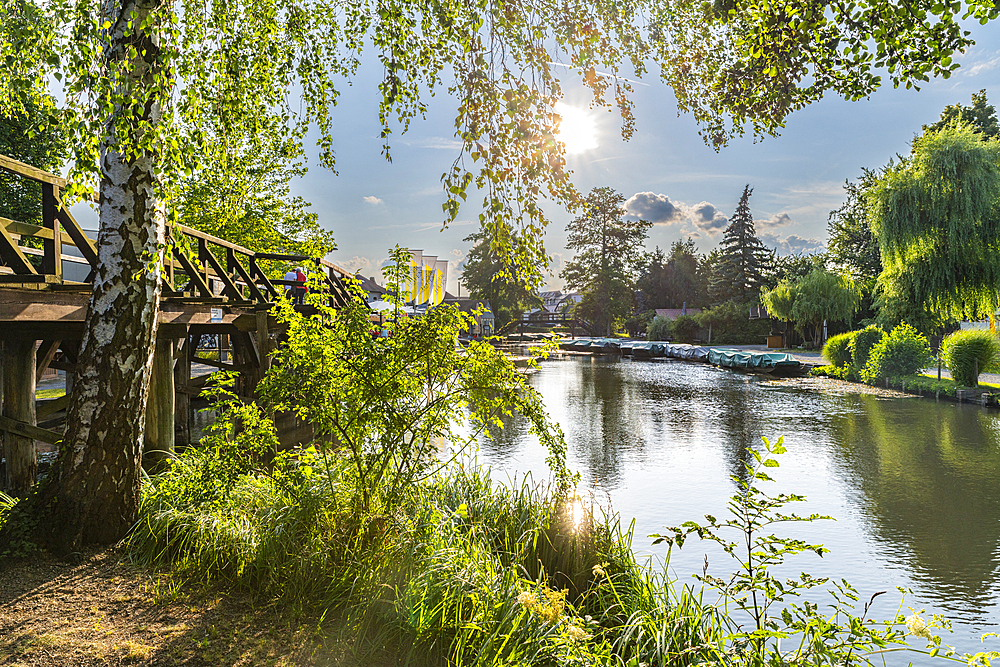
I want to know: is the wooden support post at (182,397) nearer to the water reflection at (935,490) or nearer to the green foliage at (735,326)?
the water reflection at (935,490)

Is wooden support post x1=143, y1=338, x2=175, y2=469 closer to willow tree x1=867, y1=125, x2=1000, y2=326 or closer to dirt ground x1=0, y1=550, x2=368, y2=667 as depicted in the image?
dirt ground x1=0, y1=550, x2=368, y2=667

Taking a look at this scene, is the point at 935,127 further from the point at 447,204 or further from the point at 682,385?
the point at 447,204

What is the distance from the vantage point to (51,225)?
Answer: 4.55 m

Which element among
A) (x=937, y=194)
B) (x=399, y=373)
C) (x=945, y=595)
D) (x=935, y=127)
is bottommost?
(x=945, y=595)

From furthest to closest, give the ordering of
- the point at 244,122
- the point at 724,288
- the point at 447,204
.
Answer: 1. the point at 724,288
2. the point at 244,122
3. the point at 447,204

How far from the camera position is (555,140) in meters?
3.26

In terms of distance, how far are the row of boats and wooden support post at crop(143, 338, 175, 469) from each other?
53.1 feet

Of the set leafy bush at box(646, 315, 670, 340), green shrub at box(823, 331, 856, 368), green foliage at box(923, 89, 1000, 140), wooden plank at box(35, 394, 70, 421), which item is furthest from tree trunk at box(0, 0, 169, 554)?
leafy bush at box(646, 315, 670, 340)

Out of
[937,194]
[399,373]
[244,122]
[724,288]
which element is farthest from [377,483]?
[724,288]

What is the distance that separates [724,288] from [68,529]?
66.6 meters

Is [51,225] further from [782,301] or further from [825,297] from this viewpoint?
[782,301]

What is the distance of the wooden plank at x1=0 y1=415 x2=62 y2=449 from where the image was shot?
5188 mm

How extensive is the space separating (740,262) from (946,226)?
44.7 meters

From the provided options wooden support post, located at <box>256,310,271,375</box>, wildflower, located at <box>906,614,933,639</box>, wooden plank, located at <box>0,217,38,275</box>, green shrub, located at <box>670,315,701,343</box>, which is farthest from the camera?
green shrub, located at <box>670,315,701,343</box>
